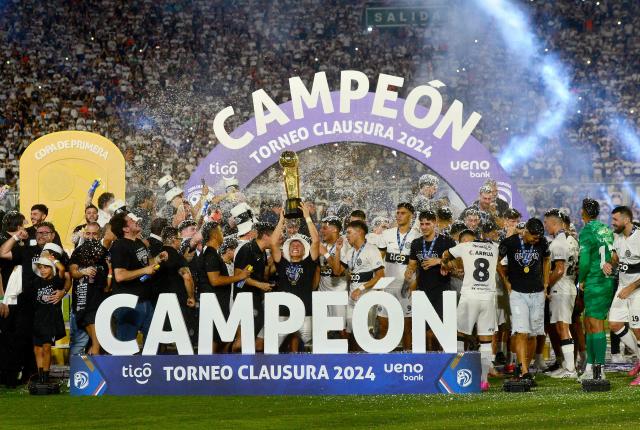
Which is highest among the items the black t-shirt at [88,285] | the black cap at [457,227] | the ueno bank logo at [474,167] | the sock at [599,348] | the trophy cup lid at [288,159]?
the ueno bank logo at [474,167]

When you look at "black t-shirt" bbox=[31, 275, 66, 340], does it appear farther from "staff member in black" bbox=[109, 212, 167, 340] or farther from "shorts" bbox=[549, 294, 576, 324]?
"shorts" bbox=[549, 294, 576, 324]

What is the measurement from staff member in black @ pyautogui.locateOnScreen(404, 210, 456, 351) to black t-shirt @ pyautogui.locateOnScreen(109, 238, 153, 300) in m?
2.66

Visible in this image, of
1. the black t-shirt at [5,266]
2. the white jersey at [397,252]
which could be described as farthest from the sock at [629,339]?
the black t-shirt at [5,266]

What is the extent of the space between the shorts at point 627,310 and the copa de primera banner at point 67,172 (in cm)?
870

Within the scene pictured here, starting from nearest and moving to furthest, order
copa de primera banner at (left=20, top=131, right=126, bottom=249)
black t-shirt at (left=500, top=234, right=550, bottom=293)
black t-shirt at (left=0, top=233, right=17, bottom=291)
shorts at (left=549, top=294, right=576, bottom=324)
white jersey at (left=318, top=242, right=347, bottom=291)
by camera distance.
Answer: black t-shirt at (left=500, top=234, right=550, bottom=293) → black t-shirt at (left=0, top=233, right=17, bottom=291) → shorts at (left=549, top=294, right=576, bottom=324) → white jersey at (left=318, top=242, right=347, bottom=291) → copa de primera banner at (left=20, top=131, right=126, bottom=249)

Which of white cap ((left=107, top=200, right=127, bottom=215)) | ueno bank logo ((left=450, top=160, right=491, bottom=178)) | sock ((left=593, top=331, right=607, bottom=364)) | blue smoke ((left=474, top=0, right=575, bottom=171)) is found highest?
blue smoke ((left=474, top=0, right=575, bottom=171))

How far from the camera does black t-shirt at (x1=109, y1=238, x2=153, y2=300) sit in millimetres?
10844

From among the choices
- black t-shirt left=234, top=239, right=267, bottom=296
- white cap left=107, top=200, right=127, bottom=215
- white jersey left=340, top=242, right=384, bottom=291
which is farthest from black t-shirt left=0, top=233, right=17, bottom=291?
white jersey left=340, top=242, right=384, bottom=291

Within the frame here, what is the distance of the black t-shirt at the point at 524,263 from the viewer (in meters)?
10.9

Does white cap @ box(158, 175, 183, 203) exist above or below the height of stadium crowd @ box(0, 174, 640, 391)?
above

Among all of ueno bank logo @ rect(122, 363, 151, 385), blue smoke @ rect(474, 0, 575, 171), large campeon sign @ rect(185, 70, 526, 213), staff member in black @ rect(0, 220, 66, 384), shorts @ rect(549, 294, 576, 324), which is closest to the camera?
ueno bank logo @ rect(122, 363, 151, 385)

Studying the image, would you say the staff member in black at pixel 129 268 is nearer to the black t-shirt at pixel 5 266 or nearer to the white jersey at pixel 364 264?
the black t-shirt at pixel 5 266

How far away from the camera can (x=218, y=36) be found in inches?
1331

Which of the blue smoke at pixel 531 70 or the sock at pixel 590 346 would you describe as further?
the blue smoke at pixel 531 70
